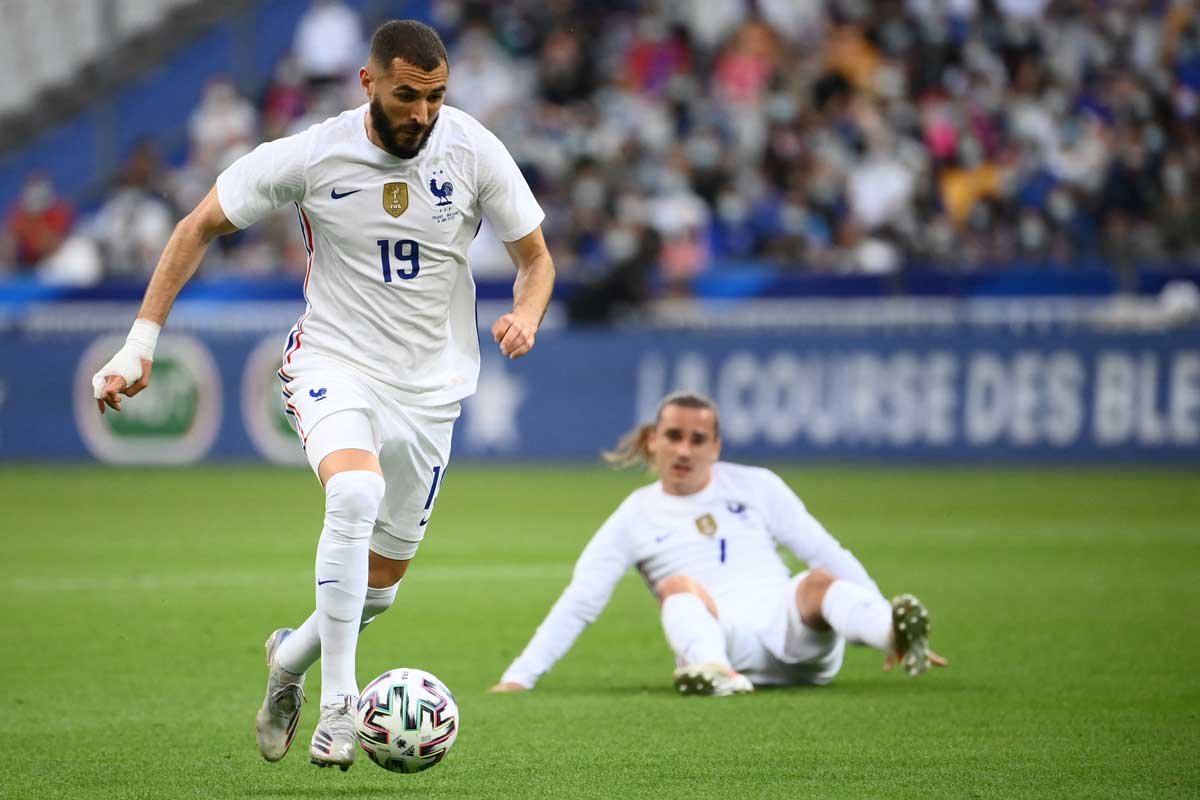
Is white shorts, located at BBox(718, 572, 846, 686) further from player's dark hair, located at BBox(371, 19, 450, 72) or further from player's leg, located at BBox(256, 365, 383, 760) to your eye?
player's dark hair, located at BBox(371, 19, 450, 72)

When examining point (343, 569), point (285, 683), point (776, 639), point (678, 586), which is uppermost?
point (343, 569)

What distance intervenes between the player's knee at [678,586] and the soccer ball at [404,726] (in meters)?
2.09

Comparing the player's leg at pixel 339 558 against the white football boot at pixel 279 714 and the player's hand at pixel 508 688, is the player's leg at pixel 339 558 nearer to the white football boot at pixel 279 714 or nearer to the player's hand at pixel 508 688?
the white football boot at pixel 279 714

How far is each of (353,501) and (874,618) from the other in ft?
8.25

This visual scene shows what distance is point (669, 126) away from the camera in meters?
22.5

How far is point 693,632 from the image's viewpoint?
24.1 ft

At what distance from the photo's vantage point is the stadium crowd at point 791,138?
65.8 feet

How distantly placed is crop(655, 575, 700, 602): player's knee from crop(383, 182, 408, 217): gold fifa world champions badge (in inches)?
88.0

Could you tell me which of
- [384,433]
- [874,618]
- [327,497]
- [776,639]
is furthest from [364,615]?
[874,618]

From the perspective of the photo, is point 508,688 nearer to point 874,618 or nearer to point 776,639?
point 776,639

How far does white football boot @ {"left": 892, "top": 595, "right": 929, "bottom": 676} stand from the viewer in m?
7.14

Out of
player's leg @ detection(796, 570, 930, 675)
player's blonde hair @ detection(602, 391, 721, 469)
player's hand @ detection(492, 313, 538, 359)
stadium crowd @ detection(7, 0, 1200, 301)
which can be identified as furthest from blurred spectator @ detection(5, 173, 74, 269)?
player's hand @ detection(492, 313, 538, 359)

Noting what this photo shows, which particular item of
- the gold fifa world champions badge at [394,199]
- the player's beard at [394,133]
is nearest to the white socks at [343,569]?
the gold fifa world champions badge at [394,199]

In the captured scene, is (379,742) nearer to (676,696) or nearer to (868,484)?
(676,696)
